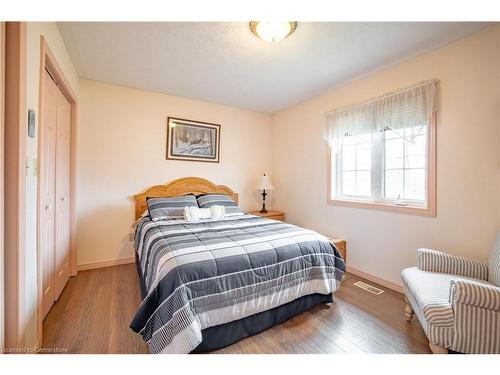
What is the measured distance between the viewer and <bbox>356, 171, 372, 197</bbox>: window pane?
274 centimetres

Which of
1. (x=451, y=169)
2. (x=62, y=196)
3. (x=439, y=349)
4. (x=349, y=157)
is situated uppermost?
(x=349, y=157)

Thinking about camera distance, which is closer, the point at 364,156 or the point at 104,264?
the point at 364,156

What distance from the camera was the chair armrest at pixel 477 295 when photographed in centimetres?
125

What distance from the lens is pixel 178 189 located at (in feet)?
11.0

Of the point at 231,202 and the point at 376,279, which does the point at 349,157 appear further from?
the point at 231,202

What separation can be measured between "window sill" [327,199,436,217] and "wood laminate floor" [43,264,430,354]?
0.87 m

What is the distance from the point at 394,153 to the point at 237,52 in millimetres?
2023

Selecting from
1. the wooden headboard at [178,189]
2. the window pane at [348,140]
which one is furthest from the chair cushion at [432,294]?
the wooden headboard at [178,189]

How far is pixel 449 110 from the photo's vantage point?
202 centimetres

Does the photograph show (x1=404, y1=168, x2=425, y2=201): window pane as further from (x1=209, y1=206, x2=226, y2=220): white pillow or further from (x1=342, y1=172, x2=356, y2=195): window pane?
(x1=209, y1=206, x2=226, y2=220): white pillow

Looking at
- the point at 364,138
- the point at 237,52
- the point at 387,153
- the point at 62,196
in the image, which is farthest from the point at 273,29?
the point at 62,196

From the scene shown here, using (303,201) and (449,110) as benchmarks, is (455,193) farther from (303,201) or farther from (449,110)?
(303,201)
